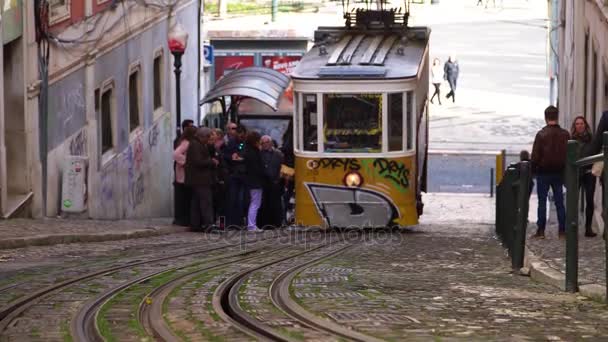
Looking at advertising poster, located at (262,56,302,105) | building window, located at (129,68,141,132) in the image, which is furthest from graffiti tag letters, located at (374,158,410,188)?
advertising poster, located at (262,56,302,105)

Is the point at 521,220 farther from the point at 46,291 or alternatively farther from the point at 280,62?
the point at 280,62

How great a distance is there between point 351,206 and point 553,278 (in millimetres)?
8942

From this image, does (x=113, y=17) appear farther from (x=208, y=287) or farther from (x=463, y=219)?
(x=208, y=287)

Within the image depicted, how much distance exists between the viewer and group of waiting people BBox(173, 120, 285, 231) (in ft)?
61.3

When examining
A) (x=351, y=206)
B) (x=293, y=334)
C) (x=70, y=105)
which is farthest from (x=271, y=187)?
(x=293, y=334)

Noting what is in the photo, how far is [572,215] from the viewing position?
10.3m

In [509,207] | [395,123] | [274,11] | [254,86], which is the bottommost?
[509,207]

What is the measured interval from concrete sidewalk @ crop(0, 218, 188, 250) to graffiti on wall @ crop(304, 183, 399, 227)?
1979 millimetres

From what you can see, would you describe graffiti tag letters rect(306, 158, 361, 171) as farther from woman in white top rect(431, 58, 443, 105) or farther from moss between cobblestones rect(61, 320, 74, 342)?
woman in white top rect(431, 58, 443, 105)

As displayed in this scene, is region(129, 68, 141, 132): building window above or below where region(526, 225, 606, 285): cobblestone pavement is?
above

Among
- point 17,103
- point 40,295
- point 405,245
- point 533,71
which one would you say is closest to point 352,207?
point 405,245

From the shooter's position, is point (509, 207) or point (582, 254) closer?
point (582, 254)

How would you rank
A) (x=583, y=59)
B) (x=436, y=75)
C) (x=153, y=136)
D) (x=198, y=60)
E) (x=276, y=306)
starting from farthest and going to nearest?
1. (x=436, y=75)
2. (x=198, y=60)
3. (x=153, y=136)
4. (x=583, y=59)
5. (x=276, y=306)

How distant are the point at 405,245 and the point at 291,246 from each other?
1.63m
